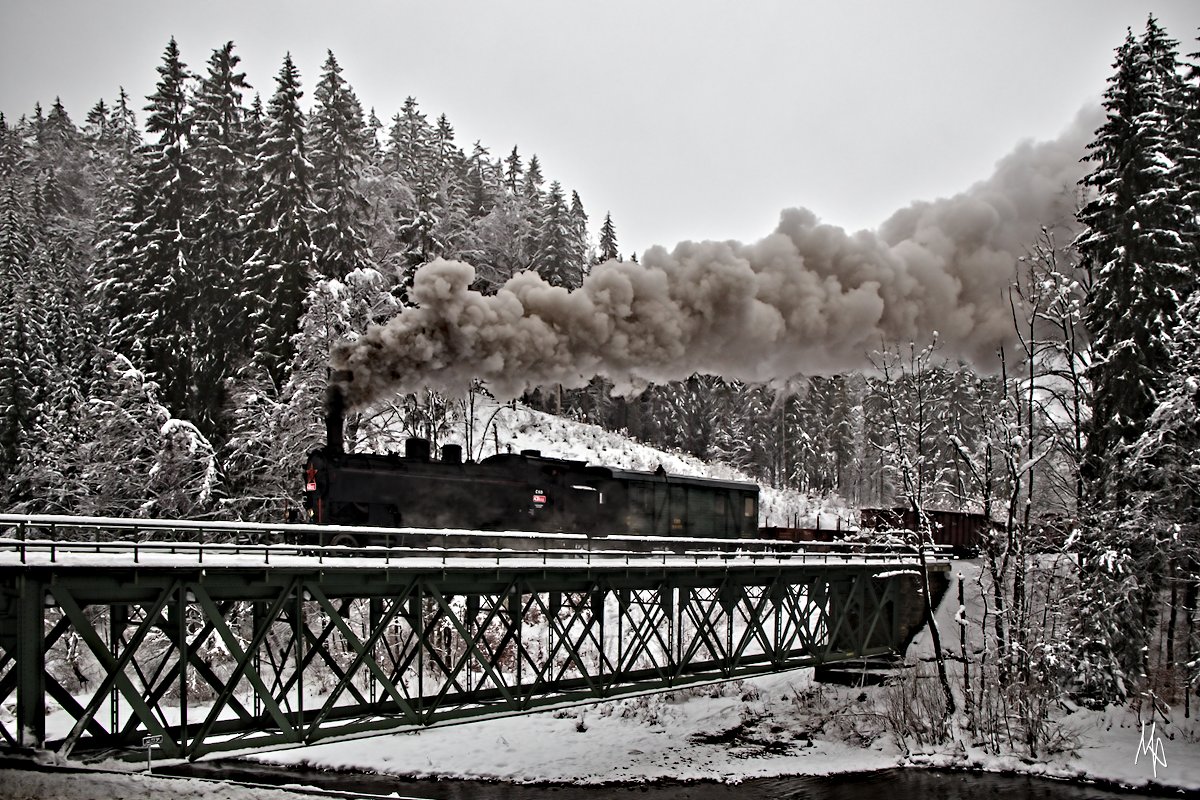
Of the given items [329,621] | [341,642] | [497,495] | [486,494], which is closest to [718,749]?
[497,495]

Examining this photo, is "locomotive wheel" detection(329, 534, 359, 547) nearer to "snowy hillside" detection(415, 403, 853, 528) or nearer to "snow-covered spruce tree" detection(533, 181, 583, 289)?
"snowy hillside" detection(415, 403, 853, 528)

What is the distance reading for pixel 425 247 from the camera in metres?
50.9

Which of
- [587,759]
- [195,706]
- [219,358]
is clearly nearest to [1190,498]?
[587,759]

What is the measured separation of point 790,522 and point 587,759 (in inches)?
1392

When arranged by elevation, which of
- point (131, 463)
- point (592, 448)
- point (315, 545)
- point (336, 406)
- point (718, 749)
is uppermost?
point (336, 406)

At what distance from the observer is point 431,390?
3997 cm

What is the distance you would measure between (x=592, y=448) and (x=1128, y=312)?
113 ft

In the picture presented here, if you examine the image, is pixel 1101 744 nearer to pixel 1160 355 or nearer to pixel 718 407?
pixel 1160 355

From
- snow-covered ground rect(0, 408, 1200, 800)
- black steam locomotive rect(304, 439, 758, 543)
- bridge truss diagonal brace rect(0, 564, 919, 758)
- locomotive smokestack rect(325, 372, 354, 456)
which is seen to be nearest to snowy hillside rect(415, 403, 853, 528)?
black steam locomotive rect(304, 439, 758, 543)

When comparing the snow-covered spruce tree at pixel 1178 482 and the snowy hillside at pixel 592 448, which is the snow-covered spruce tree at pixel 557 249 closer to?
the snowy hillside at pixel 592 448

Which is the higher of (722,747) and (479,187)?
(479,187)

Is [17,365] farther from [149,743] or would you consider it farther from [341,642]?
[149,743]

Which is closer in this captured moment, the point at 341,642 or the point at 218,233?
the point at 341,642

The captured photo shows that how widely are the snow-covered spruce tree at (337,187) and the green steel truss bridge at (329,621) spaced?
15.7 m
